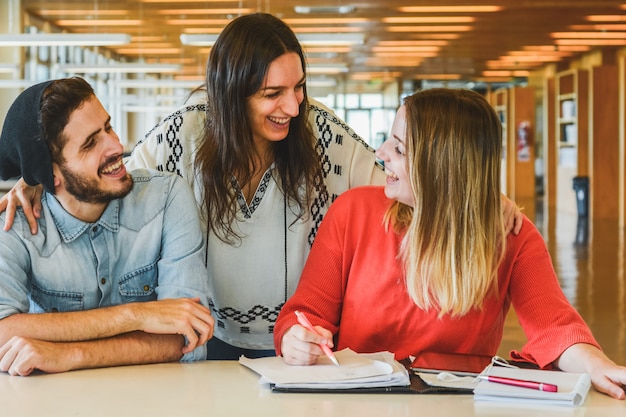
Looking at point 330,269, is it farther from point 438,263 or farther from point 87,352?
point 87,352

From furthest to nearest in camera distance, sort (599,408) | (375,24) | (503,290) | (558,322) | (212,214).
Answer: (375,24) → (212,214) → (503,290) → (558,322) → (599,408)

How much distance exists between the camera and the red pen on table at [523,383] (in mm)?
1743

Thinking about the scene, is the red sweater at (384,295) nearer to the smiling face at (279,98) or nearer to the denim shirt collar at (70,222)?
the smiling face at (279,98)

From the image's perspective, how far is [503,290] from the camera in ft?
7.48

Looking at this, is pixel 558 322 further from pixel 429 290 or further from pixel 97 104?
pixel 97 104

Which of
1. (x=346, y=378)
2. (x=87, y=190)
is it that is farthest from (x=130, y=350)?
(x=346, y=378)

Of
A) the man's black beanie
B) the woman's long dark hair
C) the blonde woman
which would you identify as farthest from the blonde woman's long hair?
the man's black beanie

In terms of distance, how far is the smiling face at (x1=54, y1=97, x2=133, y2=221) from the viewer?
219cm

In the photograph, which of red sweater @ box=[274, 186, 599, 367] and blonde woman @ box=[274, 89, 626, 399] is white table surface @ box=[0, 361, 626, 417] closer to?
blonde woman @ box=[274, 89, 626, 399]

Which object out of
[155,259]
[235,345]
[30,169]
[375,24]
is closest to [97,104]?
[30,169]

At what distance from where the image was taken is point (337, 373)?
189 cm

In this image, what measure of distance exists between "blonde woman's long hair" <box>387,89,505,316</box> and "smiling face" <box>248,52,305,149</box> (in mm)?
432

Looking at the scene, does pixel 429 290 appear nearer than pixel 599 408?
No

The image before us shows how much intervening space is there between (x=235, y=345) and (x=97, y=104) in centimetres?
86
